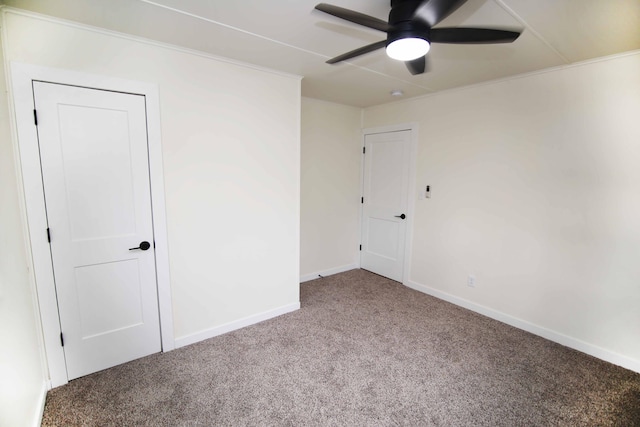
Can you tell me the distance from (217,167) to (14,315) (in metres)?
1.61

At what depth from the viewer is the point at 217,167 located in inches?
104

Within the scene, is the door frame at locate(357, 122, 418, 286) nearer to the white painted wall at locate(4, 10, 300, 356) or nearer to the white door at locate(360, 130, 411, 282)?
the white door at locate(360, 130, 411, 282)

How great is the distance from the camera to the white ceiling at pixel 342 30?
5.61ft

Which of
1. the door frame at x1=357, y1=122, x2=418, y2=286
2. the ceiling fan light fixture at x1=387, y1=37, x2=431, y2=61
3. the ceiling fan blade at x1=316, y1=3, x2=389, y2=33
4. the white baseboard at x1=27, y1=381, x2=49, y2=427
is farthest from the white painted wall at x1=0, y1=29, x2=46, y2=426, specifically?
the door frame at x1=357, y1=122, x2=418, y2=286

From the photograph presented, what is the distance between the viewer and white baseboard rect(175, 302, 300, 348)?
2.65 m

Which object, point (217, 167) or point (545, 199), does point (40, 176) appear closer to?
point (217, 167)

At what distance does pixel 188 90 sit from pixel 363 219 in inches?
120

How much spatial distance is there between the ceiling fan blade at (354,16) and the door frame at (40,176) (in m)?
1.57

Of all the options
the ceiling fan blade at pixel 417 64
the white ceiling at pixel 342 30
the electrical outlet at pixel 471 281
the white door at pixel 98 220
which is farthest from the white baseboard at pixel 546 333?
the white door at pixel 98 220

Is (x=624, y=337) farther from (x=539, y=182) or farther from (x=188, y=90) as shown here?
(x=188, y=90)

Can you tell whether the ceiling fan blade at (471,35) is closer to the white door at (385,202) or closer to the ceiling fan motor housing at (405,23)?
the ceiling fan motor housing at (405,23)

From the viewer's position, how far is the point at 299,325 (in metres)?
3.02

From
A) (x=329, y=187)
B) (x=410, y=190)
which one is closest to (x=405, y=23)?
(x=410, y=190)

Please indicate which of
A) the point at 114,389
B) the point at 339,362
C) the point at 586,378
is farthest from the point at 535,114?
the point at 114,389
